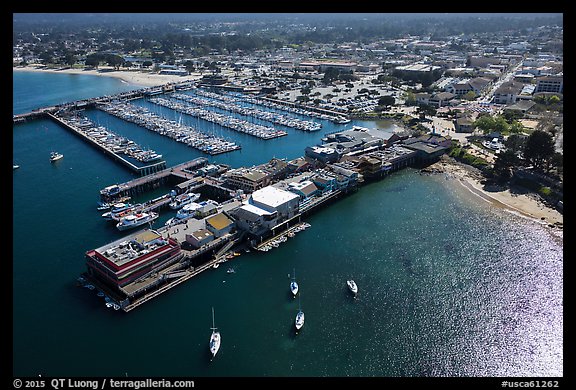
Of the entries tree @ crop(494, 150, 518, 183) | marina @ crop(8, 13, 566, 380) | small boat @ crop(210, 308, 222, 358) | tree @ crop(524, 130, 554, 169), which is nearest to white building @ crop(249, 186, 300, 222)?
marina @ crop(8, 13, 566, 380)

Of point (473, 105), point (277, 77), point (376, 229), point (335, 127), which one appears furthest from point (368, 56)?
point (376, 229)

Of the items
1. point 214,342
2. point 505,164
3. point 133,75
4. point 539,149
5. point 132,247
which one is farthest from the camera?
point 133,75

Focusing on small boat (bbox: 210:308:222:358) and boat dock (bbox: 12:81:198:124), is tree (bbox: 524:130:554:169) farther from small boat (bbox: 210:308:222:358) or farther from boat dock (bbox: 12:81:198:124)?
boat dock (bbox: 12:81:198:124)

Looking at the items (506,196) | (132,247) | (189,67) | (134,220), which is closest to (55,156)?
(134,220)

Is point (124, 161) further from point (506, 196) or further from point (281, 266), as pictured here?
point (506, 196)

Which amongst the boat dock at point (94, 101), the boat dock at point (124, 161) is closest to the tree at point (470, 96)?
the boat dock at point (94, 101)

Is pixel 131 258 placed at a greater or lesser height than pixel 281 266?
greater

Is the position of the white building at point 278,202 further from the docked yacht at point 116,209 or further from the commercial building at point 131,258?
the docked yacht at point 116,209
